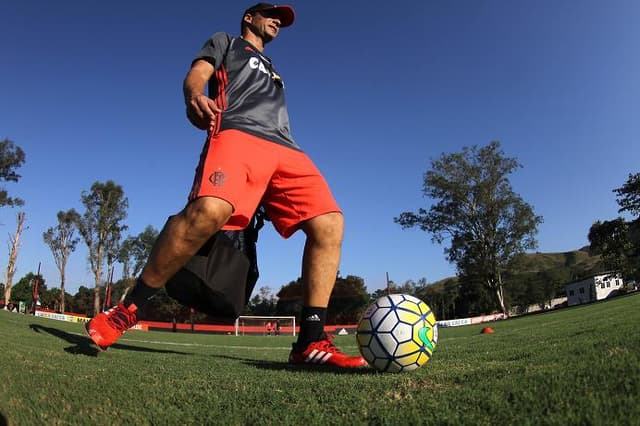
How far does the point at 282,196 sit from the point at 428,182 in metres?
31.0

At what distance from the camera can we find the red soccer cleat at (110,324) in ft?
9.51

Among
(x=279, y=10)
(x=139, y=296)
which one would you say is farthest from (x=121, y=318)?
(x=279, y=10)

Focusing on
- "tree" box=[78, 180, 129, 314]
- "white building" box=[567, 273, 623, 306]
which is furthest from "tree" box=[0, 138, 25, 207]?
"white building" box=[567, 273, 623, 306]

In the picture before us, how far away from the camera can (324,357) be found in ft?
8.99

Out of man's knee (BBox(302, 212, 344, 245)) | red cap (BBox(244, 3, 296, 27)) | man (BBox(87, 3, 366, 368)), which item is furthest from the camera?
red cap (BBox(244, 3, 296, 27))

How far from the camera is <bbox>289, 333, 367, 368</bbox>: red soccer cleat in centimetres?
269

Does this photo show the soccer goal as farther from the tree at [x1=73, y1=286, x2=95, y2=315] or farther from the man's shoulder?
the tree at [x1=73, y1=286, x2=95, y2=315]

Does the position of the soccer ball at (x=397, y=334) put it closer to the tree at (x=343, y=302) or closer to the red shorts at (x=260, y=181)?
the red shorts at (x=260, y=181)

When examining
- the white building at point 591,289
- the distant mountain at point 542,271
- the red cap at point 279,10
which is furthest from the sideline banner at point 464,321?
the white building at point 591,289

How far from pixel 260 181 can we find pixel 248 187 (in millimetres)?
103

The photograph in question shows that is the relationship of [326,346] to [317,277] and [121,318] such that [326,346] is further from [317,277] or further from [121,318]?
[121,318]

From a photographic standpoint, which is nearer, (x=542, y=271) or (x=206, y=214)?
(x=206, y=214)

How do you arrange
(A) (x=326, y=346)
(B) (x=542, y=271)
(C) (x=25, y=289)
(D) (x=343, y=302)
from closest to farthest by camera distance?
(A) (x=326, y=346)
(D) (x=343, y=302)
(C) (x=25, y=289)
(B) (x=542, y=271)

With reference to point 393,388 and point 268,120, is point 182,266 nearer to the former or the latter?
point 268,120
